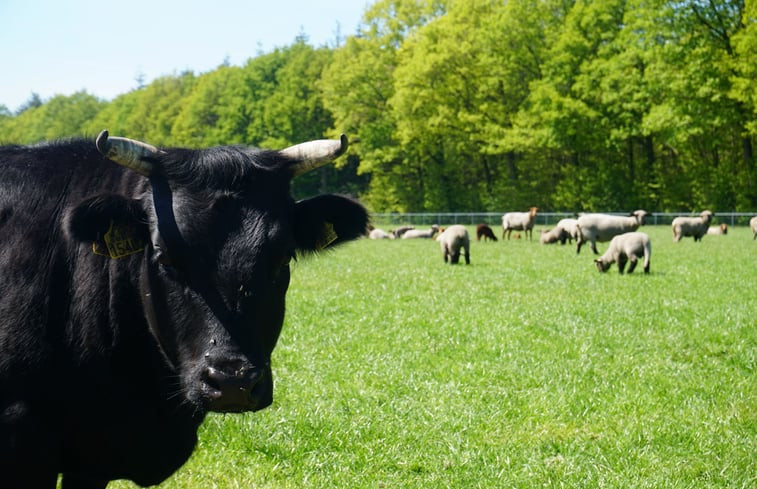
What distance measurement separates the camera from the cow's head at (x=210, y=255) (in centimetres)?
328

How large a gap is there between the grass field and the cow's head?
1199 millimetres

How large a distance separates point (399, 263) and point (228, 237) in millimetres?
18135

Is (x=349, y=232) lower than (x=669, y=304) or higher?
higher

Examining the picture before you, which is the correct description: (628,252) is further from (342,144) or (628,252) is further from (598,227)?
(342,144)

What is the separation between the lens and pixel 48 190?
3.88m

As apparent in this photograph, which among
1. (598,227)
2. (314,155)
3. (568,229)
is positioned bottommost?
(568,229)

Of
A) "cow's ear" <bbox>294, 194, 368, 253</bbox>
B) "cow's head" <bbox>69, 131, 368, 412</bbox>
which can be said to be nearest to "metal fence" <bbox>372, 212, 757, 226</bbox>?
"cow's ear" <bbox>294, 194, 368, 253</bbox>

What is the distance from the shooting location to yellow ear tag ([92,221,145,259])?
355 cm

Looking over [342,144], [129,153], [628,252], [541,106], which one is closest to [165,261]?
[129,153]

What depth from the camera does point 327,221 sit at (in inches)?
169

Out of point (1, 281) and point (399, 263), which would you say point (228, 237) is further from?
point (399, 263)

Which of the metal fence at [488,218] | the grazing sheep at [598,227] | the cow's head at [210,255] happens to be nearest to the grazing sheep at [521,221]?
the metal fence at [488,218]

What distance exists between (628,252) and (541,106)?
33.7 meters

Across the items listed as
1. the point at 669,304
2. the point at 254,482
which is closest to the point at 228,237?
the point at 254,482
